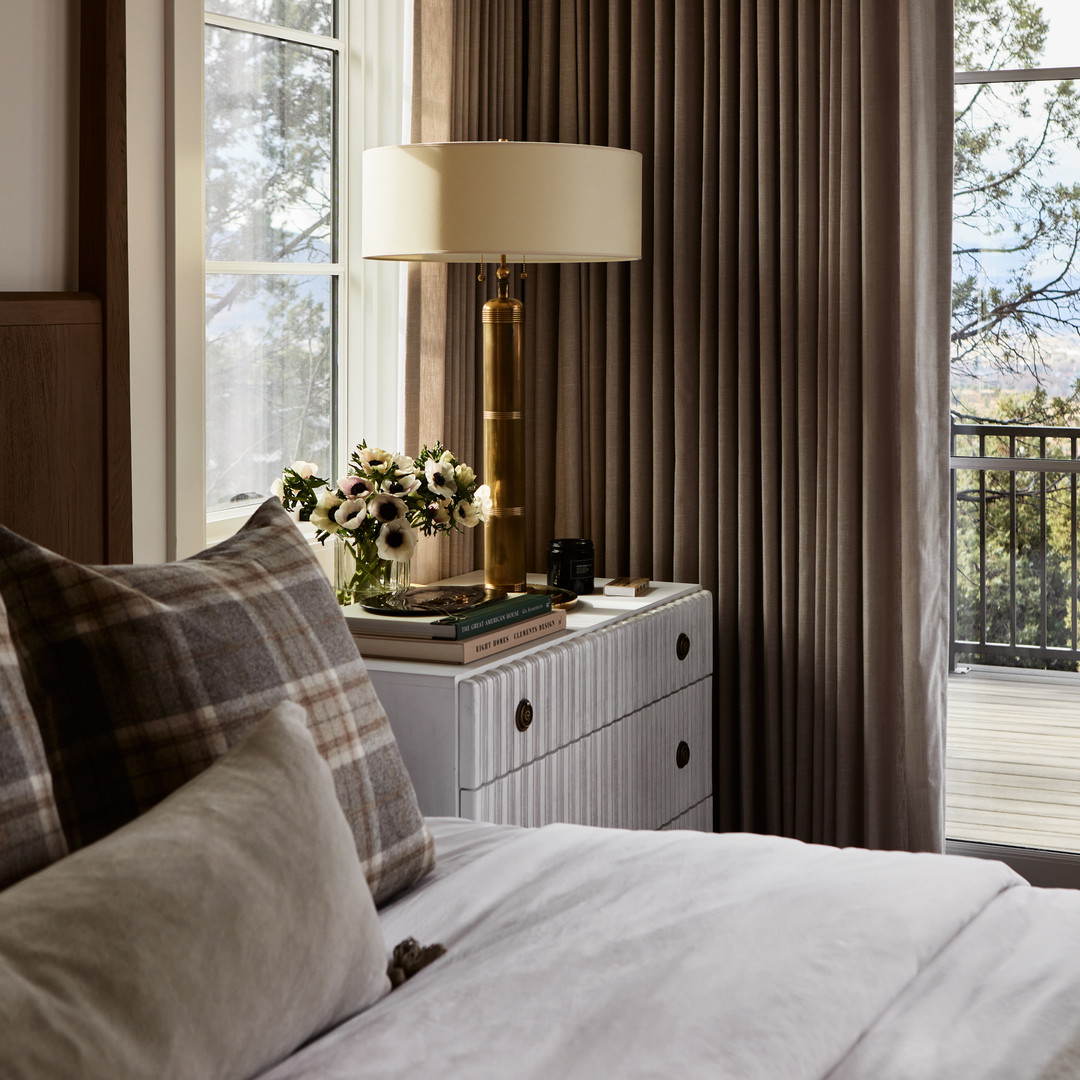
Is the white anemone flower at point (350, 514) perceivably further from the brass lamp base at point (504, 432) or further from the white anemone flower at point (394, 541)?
the brass lamp base at point (504, 432)

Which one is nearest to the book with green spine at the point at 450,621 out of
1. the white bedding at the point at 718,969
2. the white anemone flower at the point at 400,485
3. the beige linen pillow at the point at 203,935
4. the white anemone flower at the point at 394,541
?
the white anemone flower at the point at 394,541

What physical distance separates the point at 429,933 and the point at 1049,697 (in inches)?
85.7

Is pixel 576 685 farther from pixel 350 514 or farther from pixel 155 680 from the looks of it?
pixel 155 680

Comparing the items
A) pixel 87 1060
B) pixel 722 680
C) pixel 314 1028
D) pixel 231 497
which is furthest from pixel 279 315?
pixel 87 1060

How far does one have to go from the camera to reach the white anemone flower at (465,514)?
8.02 ft

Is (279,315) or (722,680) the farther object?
(722,680)

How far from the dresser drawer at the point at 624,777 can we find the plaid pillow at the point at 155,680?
2.90 feet

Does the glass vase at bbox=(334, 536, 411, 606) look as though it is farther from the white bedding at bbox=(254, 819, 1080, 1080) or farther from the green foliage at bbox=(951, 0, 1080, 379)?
the green foliage at bbox=(951, 0, 1080, 379)

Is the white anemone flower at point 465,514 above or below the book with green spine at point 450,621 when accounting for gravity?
above

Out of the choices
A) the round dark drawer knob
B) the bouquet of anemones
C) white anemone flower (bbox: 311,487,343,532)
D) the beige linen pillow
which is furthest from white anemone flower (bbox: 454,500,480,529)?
the beige linen pillow

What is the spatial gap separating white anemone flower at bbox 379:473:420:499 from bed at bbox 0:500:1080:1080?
872 millimetres

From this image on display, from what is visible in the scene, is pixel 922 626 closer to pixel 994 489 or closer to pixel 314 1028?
pixel 994 489

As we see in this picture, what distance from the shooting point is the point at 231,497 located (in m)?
2.56

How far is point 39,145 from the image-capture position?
1.93 m
